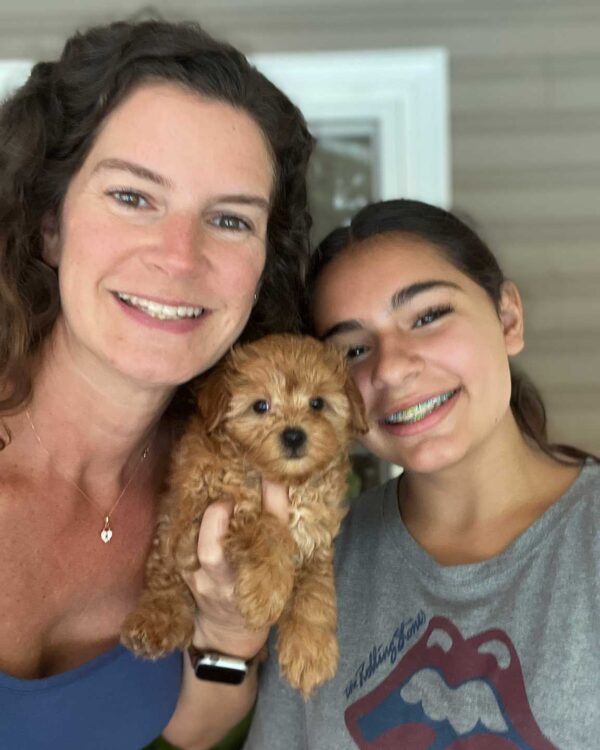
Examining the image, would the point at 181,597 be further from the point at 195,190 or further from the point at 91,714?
the point at 195,190

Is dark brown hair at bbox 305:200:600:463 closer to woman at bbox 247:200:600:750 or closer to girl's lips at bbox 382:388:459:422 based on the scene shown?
woman at bbox 247:200:600:750

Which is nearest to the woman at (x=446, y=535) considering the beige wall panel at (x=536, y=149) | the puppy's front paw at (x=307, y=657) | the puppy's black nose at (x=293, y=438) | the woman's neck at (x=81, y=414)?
the puppy's front paw at (x=307, y=657)

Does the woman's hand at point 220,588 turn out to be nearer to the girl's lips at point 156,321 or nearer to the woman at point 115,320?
the woman at point 115,320

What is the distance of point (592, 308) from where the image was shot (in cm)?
399

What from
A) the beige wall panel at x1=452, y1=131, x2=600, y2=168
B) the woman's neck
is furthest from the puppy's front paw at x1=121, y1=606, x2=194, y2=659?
the beige wall panel at x1=452, y1=131, x2=600, y2=168

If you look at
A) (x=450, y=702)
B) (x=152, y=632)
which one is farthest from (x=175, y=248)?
(x=450, y=702)

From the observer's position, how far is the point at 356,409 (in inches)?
85.6

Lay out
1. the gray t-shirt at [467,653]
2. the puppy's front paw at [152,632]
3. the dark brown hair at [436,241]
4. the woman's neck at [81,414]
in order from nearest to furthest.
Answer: the gray t-shirt at [467,653] < the puppy's front paw at [152,632] < the woman's neck at [81,414] < the dark brown hair at [436,241]

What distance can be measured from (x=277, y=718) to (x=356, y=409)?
920 mm

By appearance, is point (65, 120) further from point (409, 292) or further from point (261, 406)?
point (409, 292)

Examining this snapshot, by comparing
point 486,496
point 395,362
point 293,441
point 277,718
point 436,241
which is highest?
point 436,241

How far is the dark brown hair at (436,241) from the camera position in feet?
7.57

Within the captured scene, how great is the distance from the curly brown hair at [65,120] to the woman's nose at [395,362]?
53cm

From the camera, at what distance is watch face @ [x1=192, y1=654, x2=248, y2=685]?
2162 millimetres
